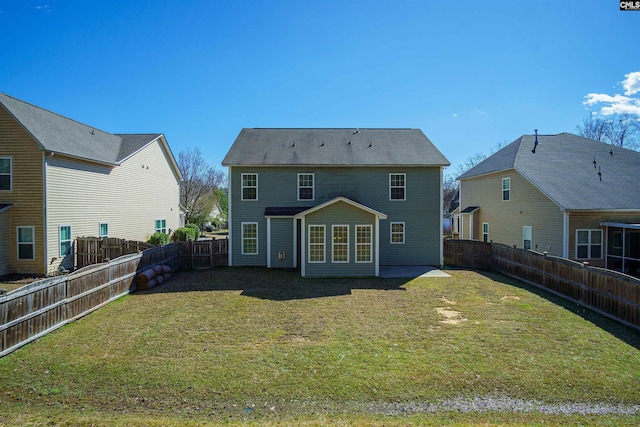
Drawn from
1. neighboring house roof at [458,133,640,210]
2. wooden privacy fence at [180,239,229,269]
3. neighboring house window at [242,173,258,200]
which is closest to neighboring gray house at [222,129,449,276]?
neighboring house window at [242,173,258,200]

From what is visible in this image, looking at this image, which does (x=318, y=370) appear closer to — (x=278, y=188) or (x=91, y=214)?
(x=278, y=188)

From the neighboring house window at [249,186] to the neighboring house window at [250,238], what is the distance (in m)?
1.43

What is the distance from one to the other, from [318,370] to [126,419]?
10.4 feet

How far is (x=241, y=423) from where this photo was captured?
15.8 feet

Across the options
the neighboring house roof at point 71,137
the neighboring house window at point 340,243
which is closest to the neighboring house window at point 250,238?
the neighboring house window at point 340,243

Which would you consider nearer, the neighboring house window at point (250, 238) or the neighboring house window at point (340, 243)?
the neighboring house window at point (340, 243)

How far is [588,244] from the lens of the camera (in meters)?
15.3

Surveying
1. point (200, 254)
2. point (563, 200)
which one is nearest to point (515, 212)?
point (563, 200)

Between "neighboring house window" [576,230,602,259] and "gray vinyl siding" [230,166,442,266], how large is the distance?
6.06 meters

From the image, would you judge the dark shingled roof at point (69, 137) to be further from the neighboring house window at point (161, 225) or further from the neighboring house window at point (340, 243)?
the neighboring house window at point (340, 243)

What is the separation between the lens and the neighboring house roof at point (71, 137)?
1492 centimetres

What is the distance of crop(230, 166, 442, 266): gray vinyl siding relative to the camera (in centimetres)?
1764

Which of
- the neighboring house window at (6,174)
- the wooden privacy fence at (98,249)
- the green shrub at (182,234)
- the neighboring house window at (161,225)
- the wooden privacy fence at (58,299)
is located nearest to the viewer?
the wooden privacy fence at (58,299)

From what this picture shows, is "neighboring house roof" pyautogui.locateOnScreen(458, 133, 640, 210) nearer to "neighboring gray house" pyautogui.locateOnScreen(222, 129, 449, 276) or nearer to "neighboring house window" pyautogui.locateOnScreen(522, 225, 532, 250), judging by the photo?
"neighboring house window" pyautogui.locateOnScreen(522, 225, 532, 250)
